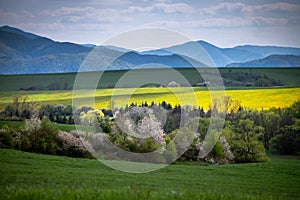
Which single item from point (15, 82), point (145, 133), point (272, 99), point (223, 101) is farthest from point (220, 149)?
point (15, 82)

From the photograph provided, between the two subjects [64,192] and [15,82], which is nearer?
[64,192]

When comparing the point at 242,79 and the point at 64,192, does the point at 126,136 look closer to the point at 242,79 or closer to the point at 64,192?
the point at 64,192

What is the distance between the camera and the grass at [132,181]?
13188 mm

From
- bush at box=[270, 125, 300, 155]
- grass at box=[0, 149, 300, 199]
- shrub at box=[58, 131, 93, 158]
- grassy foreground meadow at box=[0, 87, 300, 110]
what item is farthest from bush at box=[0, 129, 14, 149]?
grassy foreground meadow at box=[0, 87, 300, 110]

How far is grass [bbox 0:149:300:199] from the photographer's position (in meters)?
13.2

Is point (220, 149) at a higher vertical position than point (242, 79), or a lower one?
lower

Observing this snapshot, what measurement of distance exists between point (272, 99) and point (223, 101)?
17803mm

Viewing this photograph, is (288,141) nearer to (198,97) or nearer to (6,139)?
(198,97)

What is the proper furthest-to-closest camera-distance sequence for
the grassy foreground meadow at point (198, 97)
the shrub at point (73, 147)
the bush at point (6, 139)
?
1. the grassy foreground meadow at point (198, 97)
2. the shrub at point (73, 147)
3. the bush at point (6, 139)

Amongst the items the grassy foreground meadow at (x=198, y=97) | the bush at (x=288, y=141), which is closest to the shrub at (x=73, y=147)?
the bush at (x=288, y=141)

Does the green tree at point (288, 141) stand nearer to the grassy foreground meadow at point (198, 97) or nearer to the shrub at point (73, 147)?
the grassy foreground meadow at point (198, 97)

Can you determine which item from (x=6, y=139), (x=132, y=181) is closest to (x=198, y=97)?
(x=6, y=139)

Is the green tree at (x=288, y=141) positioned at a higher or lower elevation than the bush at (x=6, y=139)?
lower

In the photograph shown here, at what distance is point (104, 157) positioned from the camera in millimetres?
42031
